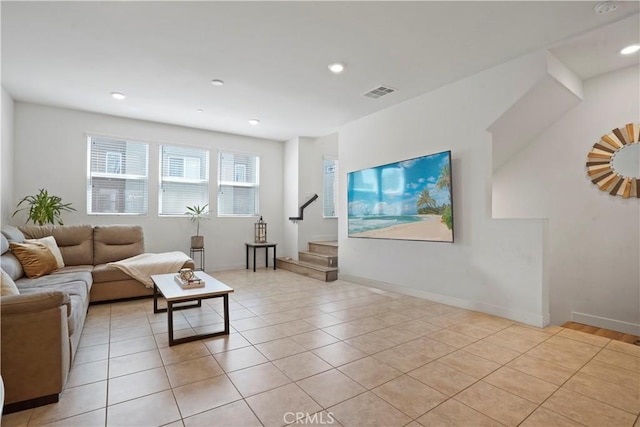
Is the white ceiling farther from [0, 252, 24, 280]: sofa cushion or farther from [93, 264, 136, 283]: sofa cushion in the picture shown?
[93, 264, 136, 283]: sofa cushion

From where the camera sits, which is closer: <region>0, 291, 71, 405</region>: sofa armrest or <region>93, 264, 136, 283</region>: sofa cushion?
<region>0, 291, 71, 405</region>: sofa armrest

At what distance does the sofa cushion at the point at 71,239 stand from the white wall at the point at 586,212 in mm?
6119

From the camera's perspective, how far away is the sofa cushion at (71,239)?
4.22m

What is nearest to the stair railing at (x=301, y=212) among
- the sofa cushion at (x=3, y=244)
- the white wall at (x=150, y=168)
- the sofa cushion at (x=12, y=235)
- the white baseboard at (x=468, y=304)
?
the white wall at (x=150, y=168)

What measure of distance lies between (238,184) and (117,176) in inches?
85.7

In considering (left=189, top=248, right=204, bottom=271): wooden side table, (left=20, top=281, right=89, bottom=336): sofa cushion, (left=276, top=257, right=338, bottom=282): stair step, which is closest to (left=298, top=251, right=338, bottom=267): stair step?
(left=276, top=257, right=338, bottom=282): stair step

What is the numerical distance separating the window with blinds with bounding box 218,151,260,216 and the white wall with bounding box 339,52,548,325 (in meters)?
3.00

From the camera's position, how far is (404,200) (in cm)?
439

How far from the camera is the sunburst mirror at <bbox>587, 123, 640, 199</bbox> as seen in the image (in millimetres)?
3504

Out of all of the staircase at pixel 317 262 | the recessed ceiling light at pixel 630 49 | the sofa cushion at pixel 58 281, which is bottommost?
the staircase at pixel 317 262

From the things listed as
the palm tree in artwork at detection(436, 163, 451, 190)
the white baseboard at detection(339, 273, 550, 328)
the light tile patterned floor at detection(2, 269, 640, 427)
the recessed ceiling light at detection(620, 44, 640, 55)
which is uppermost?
the recessed ceiling light at detection(620, 44, 640, 55)

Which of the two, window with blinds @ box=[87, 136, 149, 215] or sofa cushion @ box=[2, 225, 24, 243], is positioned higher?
window with blinds @ box=[87, 136, 149, 215]

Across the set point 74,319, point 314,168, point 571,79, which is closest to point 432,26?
point 571,79

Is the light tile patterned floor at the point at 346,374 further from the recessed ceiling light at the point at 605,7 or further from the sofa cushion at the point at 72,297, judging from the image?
the recessed ceiling light at the point at 605,7
